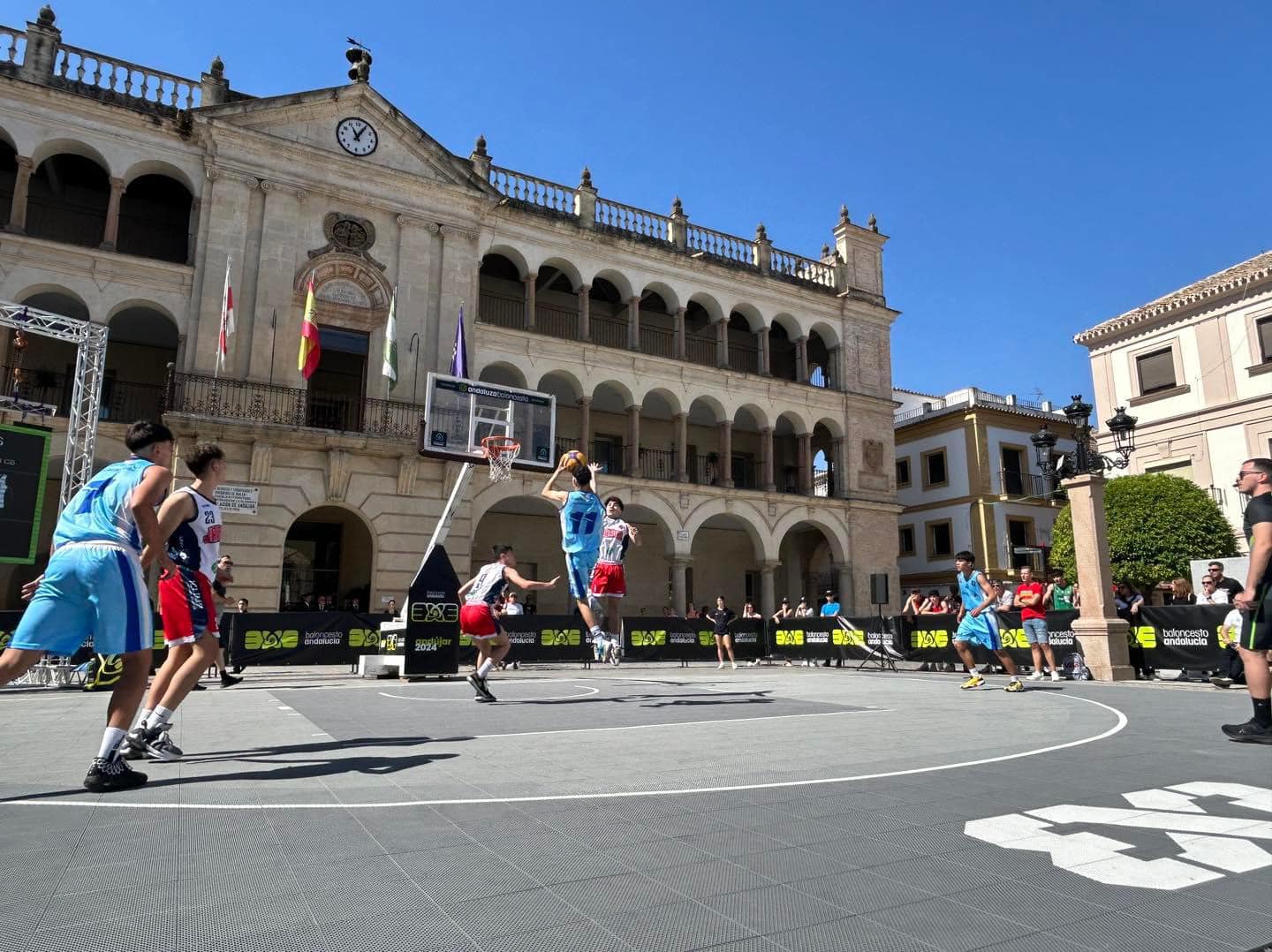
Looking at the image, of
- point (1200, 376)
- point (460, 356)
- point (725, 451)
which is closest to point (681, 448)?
point (725, 451)

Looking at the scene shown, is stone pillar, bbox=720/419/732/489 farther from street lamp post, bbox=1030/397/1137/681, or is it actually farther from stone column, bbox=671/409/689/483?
street lamp post, bbox=1030/397/1137/681

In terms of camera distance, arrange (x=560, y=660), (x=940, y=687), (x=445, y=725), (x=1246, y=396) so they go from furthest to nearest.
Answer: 1. (x=1246, y=396)
2. (x=560, y=660)
3. (x=940, y=687)
4. (x=445, y=725)

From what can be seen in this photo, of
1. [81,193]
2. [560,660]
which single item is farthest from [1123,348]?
[81,193]

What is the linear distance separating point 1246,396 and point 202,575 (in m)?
34.4

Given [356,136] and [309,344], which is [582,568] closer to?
[309,344]

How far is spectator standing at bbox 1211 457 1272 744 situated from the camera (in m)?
6.10

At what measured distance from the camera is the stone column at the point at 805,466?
31312 millimetres

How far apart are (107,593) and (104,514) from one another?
47 centimetres

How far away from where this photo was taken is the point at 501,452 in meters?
21.0

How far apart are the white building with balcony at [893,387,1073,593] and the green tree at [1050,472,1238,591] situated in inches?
272

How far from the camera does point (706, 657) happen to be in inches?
939

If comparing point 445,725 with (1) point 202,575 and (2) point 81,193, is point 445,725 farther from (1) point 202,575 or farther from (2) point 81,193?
(2) point 81,193

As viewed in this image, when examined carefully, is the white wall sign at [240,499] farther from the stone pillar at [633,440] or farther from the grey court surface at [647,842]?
the grey court surface at [647,842]

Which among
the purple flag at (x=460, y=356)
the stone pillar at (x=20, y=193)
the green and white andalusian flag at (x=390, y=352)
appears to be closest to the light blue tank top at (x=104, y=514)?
the green and white andalusian flag at (x=390, y=352)
